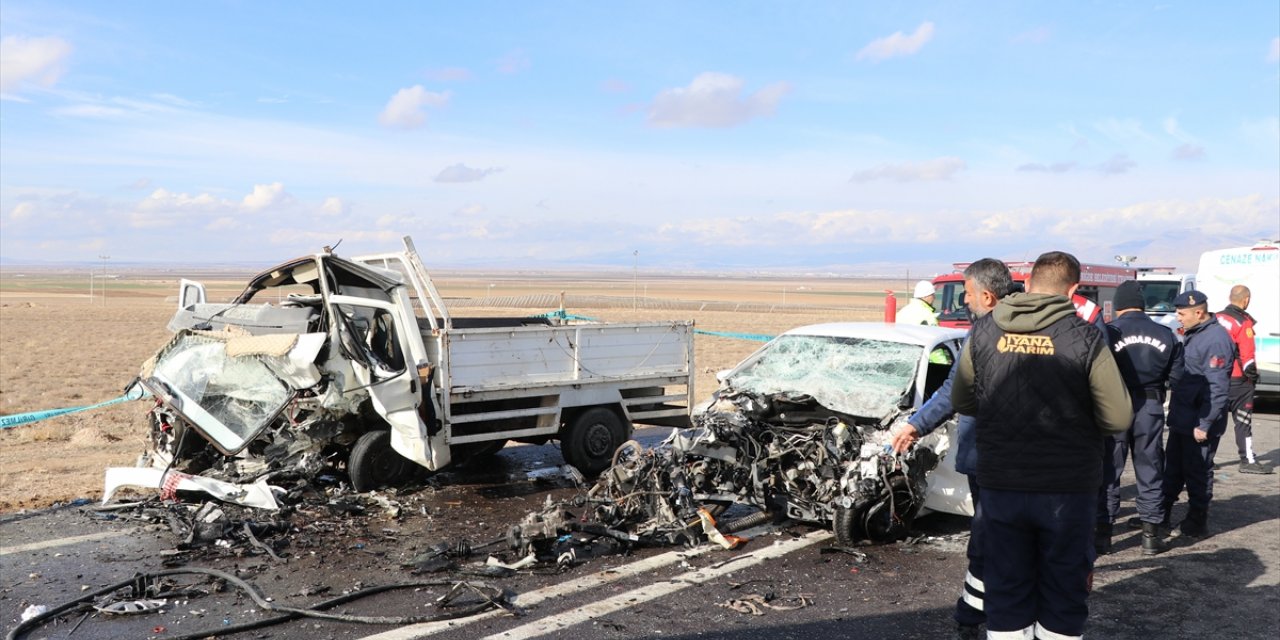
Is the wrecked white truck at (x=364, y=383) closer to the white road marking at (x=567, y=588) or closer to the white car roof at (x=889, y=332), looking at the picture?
the white car roof at (x=889, y=332)

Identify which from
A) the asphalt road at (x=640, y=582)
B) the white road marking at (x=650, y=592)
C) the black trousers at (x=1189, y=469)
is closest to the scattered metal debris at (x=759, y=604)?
the asphalt road at (x=640, y=582)

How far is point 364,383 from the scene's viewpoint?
729 centimetres

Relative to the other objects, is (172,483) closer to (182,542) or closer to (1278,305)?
(182,542)

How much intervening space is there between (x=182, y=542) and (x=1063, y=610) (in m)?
5.24

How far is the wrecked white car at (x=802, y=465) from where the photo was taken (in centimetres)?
617

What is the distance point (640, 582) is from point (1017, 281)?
957cm

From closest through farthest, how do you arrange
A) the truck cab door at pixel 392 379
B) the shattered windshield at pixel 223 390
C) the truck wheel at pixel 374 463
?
the shattered windshield at pixel 223 390 → the truck cab door at pixel 392 379 → the truck wheel at pixel 374 463

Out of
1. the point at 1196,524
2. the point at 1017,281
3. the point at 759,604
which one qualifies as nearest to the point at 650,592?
the point at 759,604

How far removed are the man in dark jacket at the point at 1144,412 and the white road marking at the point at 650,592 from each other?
1.96m

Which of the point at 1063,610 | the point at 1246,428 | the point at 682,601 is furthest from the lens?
the point at 1246,428

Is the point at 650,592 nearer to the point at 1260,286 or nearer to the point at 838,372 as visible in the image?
the point at 838,372

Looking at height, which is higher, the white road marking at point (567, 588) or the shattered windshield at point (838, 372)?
the shattered windshield at point (838, 372)

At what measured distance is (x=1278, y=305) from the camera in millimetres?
13688

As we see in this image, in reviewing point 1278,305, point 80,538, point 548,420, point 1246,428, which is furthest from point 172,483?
point 1278,305
